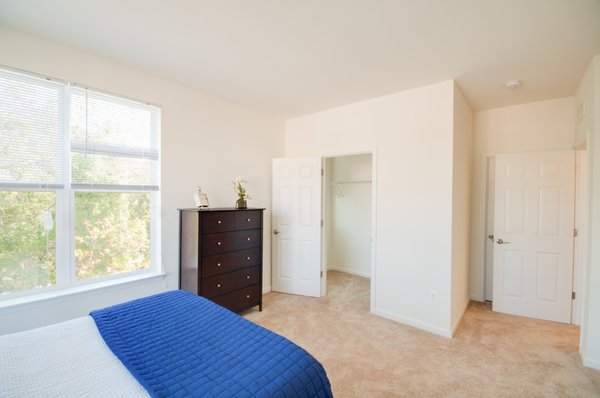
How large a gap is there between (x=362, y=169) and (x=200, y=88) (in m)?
3.08

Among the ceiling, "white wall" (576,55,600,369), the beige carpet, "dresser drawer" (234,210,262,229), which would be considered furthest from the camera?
"dresser drawer" (234,210,262,229)

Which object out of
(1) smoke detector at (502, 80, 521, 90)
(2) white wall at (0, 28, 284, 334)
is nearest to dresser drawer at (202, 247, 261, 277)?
(2) white wall at (0, 28, 284, 334)

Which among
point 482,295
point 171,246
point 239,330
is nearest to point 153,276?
point 171,246

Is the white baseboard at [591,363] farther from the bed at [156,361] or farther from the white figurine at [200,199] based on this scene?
the white figurine at [200,199]

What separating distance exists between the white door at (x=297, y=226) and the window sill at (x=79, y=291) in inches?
65.6

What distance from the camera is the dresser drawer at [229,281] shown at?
8.91ft

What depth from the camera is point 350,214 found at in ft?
16.8

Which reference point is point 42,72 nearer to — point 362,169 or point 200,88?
point 200,88

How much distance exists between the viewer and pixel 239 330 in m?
1.41

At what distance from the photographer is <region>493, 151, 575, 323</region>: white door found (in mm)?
3084

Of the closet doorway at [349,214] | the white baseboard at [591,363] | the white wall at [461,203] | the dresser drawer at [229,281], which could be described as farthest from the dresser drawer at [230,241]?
the white baseboard at [591,363]

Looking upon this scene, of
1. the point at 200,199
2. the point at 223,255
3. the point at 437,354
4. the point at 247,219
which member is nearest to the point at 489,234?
the point at 437,354

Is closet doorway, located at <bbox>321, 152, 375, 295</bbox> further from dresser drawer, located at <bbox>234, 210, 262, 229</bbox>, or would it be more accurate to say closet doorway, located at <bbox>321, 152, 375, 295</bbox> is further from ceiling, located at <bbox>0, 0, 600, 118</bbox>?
ceiling, located at <bbox>0, 0, 600, 118</bbox>

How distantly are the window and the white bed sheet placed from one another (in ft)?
3.55
